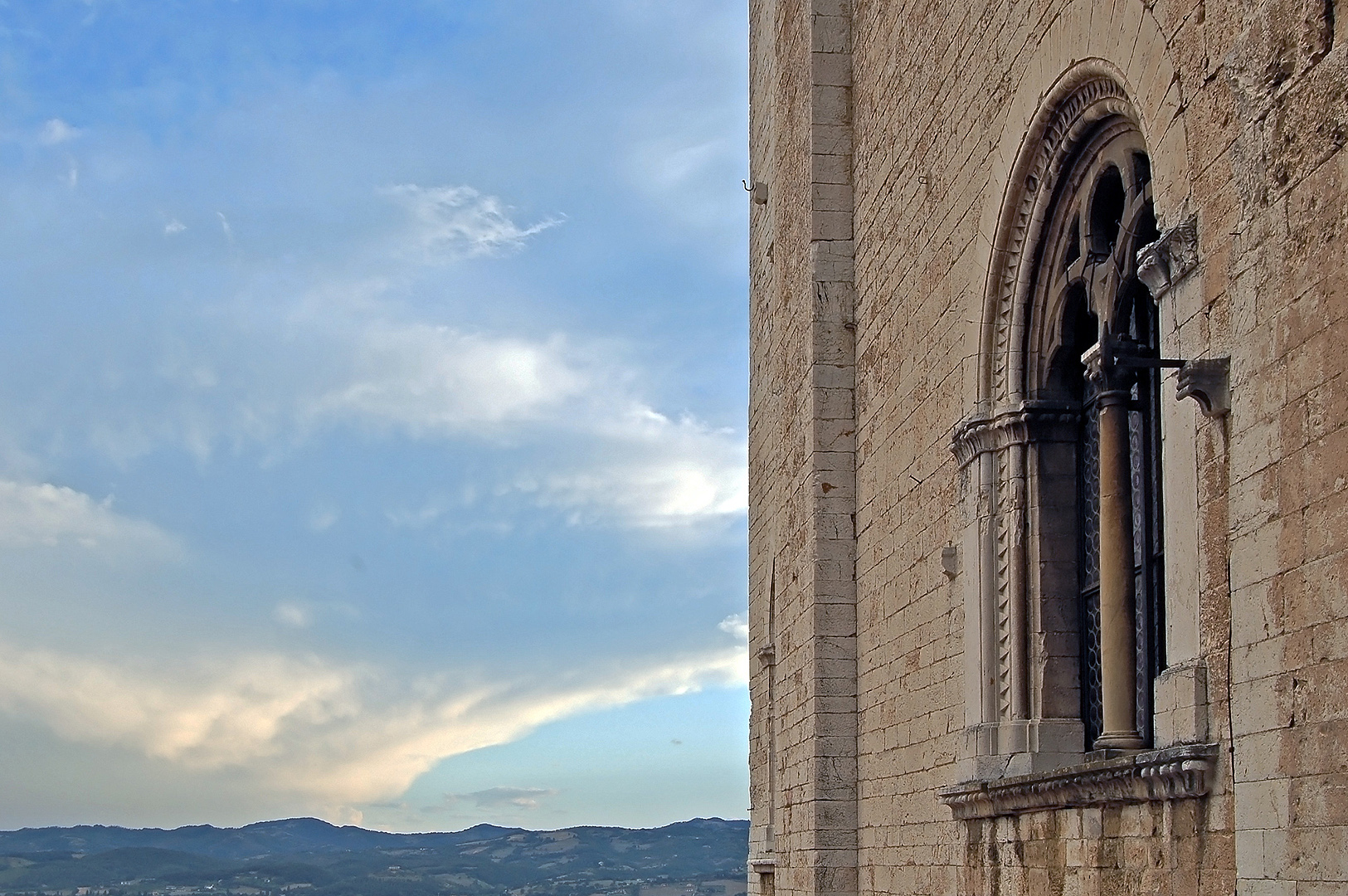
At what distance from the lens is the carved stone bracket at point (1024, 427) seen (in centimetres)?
823

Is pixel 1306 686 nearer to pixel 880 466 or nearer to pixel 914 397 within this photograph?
pixel 914 397

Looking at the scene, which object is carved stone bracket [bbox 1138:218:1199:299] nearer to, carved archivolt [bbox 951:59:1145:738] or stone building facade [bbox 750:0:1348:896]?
stone building facade [bbox 750:0:1348:896]

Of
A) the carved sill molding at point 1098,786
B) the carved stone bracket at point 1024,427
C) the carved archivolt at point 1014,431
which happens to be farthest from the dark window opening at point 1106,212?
the carved sill molding at point 1098,786

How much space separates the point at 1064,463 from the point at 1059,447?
0.27ft

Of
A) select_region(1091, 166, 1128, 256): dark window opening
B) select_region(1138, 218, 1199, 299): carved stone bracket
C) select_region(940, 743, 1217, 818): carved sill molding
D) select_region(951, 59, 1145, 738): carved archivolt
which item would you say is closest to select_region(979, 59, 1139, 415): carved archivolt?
select_region(951, 59, 1145, 738): carved archivolt

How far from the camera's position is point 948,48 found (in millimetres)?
9438

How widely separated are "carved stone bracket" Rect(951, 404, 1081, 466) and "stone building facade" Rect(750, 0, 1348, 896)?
0.05 feet

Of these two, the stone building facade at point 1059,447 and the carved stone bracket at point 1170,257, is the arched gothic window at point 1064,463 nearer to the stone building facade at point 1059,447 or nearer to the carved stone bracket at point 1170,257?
the stone building facade at point 1059,447

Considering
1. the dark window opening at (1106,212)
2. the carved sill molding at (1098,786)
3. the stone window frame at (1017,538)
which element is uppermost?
the dark window opening at (1106,212)

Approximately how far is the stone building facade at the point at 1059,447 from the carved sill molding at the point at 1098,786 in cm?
2

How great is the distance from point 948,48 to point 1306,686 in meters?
5.47

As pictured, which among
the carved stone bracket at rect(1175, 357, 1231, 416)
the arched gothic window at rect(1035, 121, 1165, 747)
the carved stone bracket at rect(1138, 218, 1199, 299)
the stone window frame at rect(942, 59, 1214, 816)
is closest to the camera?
the carved stone bracket at rect(1175, 357, 1231, 416)

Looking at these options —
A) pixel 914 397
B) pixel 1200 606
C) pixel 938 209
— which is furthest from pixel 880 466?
pixel 1200 606

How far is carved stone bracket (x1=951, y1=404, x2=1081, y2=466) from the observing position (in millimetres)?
8227
